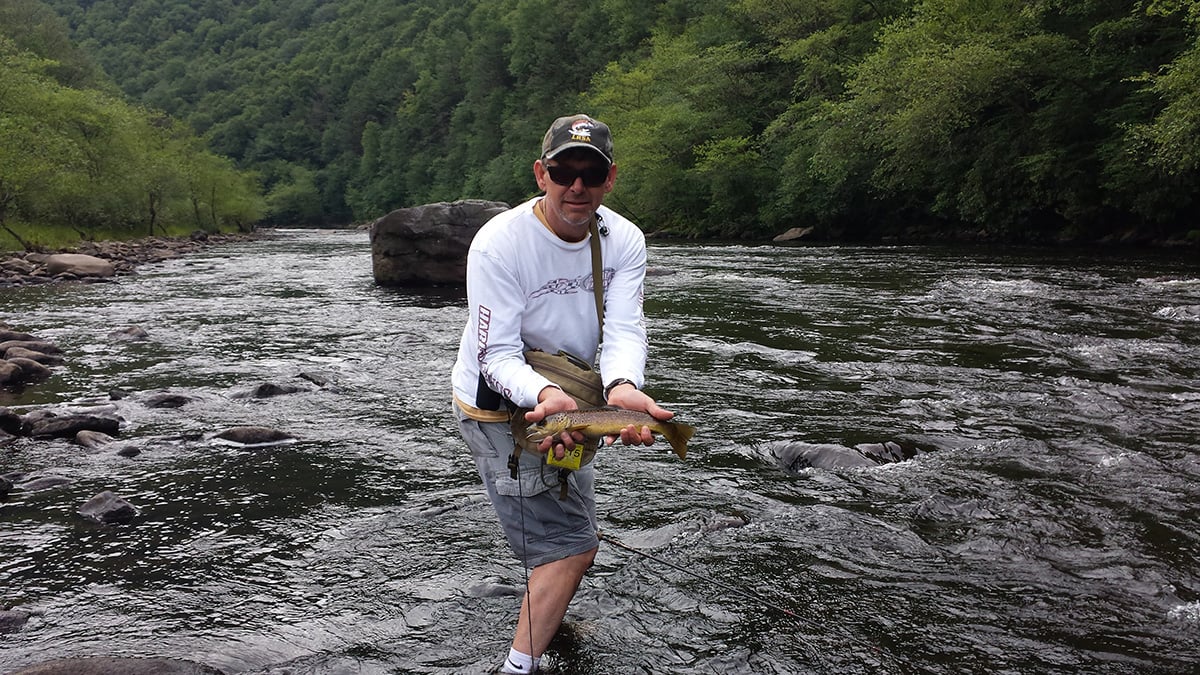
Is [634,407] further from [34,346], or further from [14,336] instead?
[14,336]

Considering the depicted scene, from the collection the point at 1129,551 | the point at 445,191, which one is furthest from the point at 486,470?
the point at 445,191

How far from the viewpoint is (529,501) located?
3809 mm

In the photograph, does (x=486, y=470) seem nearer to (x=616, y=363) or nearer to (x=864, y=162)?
(x=616, y=363)

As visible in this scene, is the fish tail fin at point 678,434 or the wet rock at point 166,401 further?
the wet rock at point 166,401

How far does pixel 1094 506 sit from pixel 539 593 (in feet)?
13.9

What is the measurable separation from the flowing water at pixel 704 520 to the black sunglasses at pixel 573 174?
7.59 ft

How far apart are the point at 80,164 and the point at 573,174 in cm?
4938

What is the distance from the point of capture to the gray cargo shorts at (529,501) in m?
3.76

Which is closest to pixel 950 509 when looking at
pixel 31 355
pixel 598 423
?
pixel 598 423

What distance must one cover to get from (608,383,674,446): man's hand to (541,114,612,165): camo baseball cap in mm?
966

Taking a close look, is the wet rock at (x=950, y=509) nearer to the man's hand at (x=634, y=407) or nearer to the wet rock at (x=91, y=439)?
the man's hand at (x=634, y=407)

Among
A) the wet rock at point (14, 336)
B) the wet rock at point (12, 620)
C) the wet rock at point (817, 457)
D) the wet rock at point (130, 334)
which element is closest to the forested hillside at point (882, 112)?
the wet rock at point (817, 457)

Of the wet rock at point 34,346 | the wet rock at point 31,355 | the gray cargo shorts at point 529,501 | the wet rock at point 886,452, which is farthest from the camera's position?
the wet rock at point 34,346

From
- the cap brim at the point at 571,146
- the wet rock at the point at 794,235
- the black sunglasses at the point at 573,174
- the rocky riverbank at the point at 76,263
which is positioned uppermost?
the cap brim at the point at 571,146
